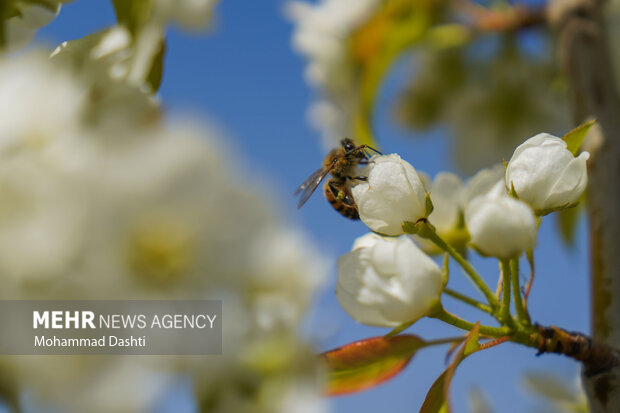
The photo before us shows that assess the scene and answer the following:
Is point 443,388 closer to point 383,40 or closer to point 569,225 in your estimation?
point 569,225

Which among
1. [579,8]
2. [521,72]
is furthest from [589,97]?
[521,72]

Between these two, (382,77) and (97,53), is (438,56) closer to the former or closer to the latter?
(382,77)

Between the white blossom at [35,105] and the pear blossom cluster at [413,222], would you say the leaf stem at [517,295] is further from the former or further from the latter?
the white blossom at [35,105]

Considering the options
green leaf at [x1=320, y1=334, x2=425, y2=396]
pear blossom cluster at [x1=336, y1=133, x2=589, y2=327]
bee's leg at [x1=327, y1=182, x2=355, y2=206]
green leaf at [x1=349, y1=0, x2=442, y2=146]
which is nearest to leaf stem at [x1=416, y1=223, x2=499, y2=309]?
pear blossom cluster at [x1=336, y1=133, x2=589, y2=327]

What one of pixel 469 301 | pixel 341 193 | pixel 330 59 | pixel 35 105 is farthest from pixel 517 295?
pixel 330 59

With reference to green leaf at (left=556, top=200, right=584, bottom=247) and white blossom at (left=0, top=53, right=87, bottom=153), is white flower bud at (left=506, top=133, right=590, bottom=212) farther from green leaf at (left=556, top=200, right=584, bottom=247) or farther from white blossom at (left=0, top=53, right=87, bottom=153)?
green leaf at (left=556, top=200, right=584, bottom=247)
